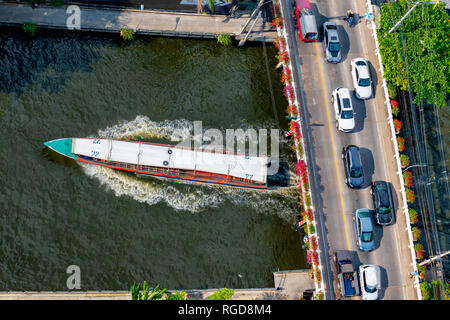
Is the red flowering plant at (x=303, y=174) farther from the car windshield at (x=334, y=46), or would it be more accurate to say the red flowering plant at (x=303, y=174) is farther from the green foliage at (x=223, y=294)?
the car windshield at (x=334, y=46)

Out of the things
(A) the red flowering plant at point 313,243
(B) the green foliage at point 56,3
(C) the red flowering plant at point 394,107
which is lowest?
(A) the red flowering plant at point 313,243

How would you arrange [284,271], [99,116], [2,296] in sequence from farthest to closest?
[99,116], [284,271], [2,296]

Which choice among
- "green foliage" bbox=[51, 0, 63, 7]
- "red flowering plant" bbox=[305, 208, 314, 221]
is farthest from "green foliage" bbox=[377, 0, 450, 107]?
"green foliage" bbox=[51, 0, 63, 7]

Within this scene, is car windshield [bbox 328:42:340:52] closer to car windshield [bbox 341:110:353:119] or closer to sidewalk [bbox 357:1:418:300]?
sidewalk [bbox 357:1:418:300]

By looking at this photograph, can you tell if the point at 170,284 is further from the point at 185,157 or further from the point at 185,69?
the point at 185,69

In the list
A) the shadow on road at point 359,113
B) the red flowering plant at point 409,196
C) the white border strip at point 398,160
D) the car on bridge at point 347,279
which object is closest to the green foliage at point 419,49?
the white border strip at point 398,160
